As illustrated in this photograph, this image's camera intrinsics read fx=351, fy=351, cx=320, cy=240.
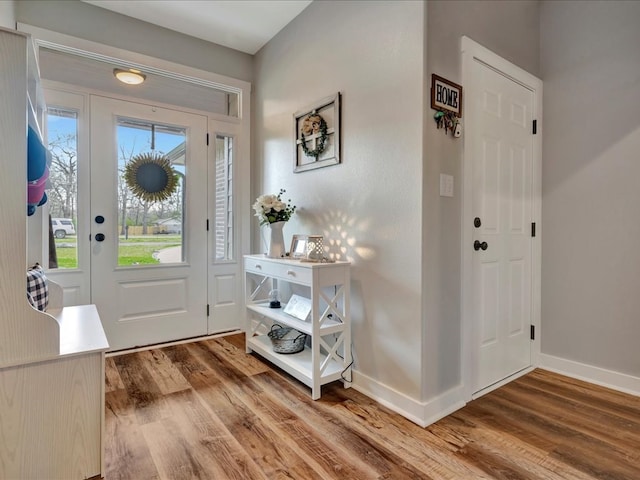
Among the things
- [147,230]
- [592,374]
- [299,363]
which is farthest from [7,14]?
[592,374]

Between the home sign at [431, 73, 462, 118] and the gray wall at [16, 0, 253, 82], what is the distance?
7.13 feet

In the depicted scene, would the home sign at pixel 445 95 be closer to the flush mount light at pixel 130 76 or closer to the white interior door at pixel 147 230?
the white interior door at pixel 147 230

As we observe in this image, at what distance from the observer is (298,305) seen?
2.41 metres

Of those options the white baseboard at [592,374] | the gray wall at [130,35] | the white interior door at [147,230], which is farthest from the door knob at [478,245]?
the gray wall at [130,35]

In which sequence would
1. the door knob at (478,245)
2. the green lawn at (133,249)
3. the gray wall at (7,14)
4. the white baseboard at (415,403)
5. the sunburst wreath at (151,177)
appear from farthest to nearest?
1. the sunburst wreath at (151,177)
2. the green lawn at (133,249)
3. the door knob at (478,245)
4. the gray wall at (7,14)
5. the white baseboard at (415,403)

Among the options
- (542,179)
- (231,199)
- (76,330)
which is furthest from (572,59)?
(76,330)

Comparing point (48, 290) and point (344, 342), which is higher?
point (48, 290)

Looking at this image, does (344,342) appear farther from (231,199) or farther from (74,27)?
(74,27)

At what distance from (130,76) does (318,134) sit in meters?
1.70

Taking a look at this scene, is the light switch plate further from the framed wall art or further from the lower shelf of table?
the lower shelf of table

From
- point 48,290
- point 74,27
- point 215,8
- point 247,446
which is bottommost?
point 247,446

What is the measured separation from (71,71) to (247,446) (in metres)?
2.88

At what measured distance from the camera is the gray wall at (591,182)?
215 cm

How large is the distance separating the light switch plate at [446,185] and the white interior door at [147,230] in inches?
84.4
